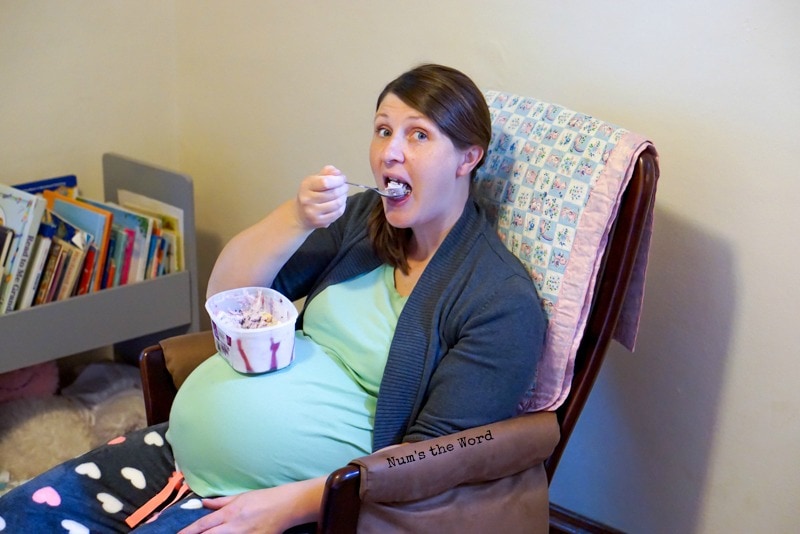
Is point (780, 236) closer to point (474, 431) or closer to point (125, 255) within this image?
point (474, 431)

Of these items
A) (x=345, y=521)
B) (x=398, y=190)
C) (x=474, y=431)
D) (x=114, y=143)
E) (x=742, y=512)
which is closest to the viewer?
(x=345, y=521)

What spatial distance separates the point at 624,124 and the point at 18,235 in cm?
133

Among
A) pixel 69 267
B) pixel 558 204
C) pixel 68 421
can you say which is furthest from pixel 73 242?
pixel 558 204

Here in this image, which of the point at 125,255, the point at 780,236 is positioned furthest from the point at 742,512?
the point at 125,255

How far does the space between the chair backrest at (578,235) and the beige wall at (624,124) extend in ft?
0.77

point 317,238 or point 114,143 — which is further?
point 114,143

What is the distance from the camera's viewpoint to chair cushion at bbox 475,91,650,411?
124 centimetres

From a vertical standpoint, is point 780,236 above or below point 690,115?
below

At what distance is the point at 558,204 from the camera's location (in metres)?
1.29

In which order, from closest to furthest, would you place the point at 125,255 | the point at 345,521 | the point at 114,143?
the point at 345,521
the point at 125,255
the point at 114,143

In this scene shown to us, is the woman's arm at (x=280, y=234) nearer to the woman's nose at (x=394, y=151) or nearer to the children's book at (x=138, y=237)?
the woman's nose at (x=394, y=151)

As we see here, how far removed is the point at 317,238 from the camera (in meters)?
1.46

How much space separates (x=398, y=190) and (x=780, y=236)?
0.69 meters

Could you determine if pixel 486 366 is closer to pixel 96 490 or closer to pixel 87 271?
pixel 96 490
